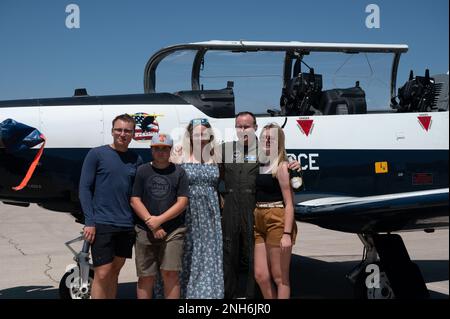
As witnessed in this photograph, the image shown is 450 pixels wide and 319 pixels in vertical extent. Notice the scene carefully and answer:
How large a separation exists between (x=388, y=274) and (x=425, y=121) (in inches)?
72.7

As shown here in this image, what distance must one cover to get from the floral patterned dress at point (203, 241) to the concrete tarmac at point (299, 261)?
6.26ft

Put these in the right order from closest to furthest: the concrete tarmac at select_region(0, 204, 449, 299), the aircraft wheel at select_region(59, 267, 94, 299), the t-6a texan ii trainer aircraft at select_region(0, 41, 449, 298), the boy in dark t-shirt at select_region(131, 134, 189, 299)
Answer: the boy in dark t-shirt at select_region(131, 134, 189, 299)
the aircraft wheel at select_region(59, 267, 94, 299)
the t-6a texan ii trainer aircraft at select_region(0, 41, 449, 298)
the concrete tarmac at select_region(0, 204, 449, 299)

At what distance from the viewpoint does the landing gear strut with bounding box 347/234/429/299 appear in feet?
16.7

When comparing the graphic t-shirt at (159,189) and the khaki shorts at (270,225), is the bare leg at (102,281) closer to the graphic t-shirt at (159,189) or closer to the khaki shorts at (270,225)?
the graphic t-shirt at (159,189)

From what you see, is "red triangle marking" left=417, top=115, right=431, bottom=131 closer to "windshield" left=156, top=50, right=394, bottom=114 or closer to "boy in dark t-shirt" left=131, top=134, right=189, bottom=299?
→ "windshield" left=156, top=50, right=394, bottom=114

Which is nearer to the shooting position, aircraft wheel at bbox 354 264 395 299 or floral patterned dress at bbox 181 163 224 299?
floral patterned dress at bbox 181 163 224 299

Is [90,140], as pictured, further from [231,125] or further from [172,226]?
[172,226]

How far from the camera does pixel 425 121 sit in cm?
614

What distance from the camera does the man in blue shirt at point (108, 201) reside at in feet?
13.0

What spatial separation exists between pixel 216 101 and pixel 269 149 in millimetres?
1626

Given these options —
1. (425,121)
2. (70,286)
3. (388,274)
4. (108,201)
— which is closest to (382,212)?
(388,274)

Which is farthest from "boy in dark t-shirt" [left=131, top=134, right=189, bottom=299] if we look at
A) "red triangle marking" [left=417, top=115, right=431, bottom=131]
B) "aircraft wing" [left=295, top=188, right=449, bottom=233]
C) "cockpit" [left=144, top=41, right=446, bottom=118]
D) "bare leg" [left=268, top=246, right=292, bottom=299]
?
"red triangle marking" [left=417, top=115, right=431, bottom=131]

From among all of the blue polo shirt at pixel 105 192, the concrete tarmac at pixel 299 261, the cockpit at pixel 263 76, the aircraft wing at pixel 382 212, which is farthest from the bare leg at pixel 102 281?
the cockpit at pixel 263 76

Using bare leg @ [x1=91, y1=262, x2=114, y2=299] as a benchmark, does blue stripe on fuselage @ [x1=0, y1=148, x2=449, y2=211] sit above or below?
above
